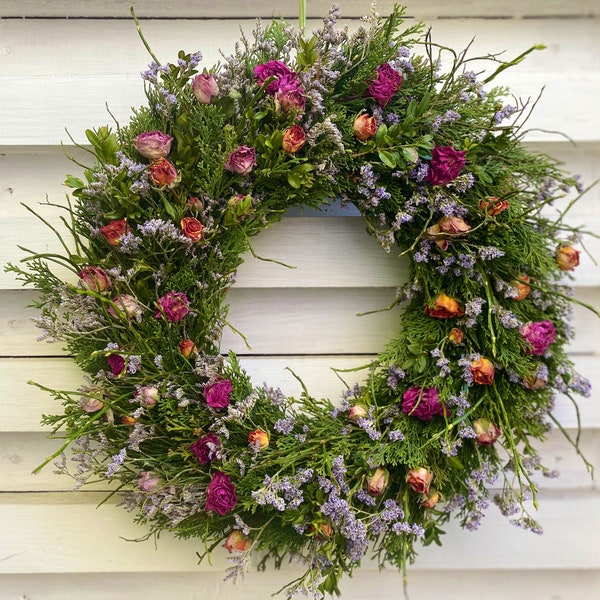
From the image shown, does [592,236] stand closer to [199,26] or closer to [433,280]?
[433,280]

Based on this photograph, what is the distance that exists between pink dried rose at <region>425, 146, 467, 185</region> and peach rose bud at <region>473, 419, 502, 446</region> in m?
0.46

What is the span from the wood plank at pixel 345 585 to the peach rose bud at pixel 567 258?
70 cm

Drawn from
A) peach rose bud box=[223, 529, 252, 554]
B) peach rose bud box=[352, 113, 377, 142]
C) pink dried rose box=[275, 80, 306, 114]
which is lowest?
peach rose bud box=[223, 529, 252, 554]

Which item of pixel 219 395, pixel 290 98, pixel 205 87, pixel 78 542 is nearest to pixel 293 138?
pixel 290 98

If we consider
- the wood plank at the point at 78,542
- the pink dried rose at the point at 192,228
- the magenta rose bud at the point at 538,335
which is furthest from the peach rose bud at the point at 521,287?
the wood plank at the point at 78,542

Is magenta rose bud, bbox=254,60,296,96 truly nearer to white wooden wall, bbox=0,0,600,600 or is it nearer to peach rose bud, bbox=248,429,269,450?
white wooden wall, bbox=0,0,600,600

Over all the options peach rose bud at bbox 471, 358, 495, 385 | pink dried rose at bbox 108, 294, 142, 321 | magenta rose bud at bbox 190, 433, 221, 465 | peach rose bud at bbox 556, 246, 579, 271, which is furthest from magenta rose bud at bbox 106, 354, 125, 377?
peach rose bud at bbox 556, 246, 579, 271

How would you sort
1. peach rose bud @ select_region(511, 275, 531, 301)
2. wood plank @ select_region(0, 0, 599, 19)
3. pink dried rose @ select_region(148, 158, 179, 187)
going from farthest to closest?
wood plank @ select_region(0, 0, 599, 19) < peach rose bud @ select_region(511, 275, 531, 301) < pink dried rose @ select_region(148, 158, 179, 187)

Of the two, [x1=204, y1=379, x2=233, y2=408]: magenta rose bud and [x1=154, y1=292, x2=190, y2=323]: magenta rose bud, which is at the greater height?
[x1=154, y1=292, x2=190, y2=323]: magenta rose bud

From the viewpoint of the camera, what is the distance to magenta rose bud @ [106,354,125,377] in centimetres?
101

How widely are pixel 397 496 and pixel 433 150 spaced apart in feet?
2.15

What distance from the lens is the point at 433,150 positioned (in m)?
1.01

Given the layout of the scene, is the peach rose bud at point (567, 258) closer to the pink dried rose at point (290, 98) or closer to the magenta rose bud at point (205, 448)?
the pink dried rose at point (290, 98)

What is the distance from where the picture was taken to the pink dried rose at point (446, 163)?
3.27 ft
